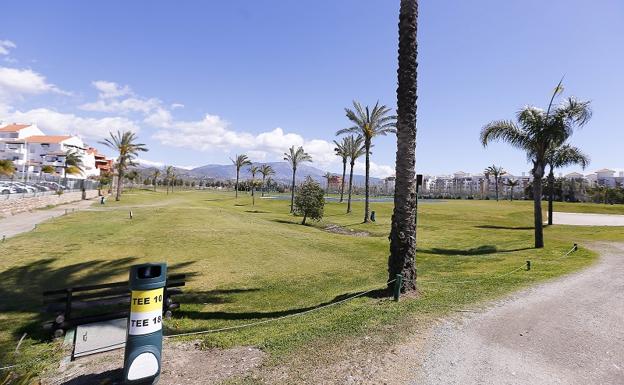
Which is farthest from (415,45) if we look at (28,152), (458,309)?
(28,152)

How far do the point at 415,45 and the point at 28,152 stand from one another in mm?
137133

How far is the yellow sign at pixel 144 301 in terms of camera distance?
5.40 meters

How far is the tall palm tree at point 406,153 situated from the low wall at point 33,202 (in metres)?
34.9

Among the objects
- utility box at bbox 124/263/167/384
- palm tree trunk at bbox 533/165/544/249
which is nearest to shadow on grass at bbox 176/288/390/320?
utility box at bbox 124/263/167/384

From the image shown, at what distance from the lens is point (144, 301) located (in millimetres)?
5434

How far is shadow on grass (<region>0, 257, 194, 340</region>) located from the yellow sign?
522cm

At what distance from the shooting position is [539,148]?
21.9 metres

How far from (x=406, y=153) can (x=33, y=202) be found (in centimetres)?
4147

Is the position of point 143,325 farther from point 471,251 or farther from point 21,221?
point 21,221

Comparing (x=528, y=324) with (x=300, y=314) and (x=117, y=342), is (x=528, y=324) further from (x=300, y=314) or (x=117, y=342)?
(x=117, y=342)

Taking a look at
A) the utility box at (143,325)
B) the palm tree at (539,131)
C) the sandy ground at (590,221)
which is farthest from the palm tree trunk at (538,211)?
the sandy ground at (590,221)

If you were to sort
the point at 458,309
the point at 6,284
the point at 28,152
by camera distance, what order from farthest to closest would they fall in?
the point at 28,152 → the point at 6,284 → the point at 458,309

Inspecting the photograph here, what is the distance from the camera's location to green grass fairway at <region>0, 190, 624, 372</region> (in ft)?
28.7

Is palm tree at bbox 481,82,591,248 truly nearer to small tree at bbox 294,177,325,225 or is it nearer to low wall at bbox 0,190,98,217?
small tree at bbox 294,177,325,225
